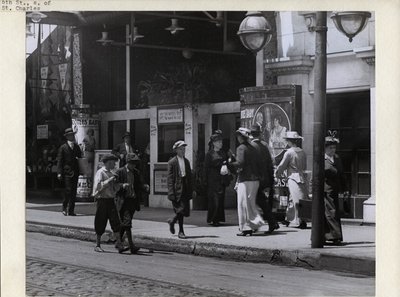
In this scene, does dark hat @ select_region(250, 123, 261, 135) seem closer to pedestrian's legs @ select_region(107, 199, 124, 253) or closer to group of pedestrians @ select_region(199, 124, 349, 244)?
group of pedestrians @ select_region(199, 124, 349, 244)

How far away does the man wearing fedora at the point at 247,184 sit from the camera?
8750 mm

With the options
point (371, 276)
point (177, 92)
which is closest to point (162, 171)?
point (177, 92)

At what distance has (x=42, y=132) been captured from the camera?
6930 mm

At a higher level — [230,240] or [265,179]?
[265,179]

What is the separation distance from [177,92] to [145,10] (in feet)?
16.0

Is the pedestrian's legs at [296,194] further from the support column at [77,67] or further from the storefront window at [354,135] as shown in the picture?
the support column at [77,67]

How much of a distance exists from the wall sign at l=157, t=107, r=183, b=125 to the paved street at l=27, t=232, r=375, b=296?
120 inches

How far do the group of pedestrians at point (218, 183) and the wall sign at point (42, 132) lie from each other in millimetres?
411

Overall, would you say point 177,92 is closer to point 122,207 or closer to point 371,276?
point 122,207

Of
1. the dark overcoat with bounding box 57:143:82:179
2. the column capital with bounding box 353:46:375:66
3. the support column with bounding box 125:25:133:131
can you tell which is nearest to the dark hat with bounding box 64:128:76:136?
the dark overcoat with bounding box 57:143:82:179

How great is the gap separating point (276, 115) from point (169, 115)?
2.09 metres

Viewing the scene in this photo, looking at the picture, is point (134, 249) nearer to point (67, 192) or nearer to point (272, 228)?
point (67, 192)

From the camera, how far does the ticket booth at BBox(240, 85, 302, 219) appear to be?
9125mm

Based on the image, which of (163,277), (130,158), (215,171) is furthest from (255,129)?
(163,277)
